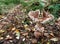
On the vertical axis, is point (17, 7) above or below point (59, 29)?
above

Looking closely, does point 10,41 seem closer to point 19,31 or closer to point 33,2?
point 19,31

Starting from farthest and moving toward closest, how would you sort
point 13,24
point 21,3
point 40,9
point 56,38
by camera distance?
point 21,3
point 40,9
point 13,24
point 56,38

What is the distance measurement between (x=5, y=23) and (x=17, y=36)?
45 cm

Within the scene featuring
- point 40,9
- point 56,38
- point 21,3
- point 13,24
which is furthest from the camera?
point 21,3

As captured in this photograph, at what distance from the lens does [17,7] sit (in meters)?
3.88

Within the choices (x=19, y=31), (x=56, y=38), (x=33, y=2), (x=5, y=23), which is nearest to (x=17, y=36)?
(x=19, y=31)

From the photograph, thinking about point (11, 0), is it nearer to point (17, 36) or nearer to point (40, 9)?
point (40, 9)

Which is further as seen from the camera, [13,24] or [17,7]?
[17,7]

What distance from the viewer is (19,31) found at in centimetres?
332

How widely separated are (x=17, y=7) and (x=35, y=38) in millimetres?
985

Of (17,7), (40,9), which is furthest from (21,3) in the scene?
A: (40,9)

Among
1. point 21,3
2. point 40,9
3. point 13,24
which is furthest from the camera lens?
point 21,3

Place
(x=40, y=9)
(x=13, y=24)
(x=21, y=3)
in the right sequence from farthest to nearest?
(x=21, y=3) → (x=40, y=9) → (x=13, y=24)

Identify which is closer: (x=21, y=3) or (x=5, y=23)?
(x=5, y=23)
